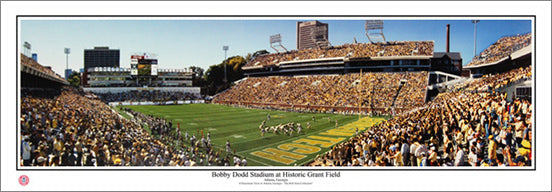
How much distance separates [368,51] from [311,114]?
35.1 ft

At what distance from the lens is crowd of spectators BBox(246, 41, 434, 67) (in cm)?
2781

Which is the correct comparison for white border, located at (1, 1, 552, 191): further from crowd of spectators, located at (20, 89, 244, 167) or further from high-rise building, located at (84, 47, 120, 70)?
high-rise building, located at (84, 47, 120, 70)

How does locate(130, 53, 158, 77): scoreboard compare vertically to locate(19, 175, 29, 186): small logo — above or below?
above

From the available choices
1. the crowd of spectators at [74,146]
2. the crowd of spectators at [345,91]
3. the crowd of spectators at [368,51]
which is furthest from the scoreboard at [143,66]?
the crowd of spectators at [74,146]

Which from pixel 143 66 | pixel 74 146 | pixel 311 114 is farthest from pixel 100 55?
pixel 143 66

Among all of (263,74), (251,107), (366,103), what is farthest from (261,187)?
(263,74)

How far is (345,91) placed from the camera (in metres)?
25.6

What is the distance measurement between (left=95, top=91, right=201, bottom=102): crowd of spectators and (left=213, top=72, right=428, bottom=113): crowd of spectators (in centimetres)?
803

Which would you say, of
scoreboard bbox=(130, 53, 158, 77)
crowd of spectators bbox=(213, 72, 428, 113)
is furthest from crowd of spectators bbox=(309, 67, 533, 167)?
scoreboard bbox=(130, 53, 158, 77)

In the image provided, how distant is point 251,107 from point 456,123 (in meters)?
21.4

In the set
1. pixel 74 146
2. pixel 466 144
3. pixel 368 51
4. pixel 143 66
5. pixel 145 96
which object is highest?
pixel 368 51

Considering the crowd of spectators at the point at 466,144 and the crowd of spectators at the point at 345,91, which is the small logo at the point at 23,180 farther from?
the crowd of spectators at the point at 345,91

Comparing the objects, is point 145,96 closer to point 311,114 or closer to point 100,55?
point 100,55
